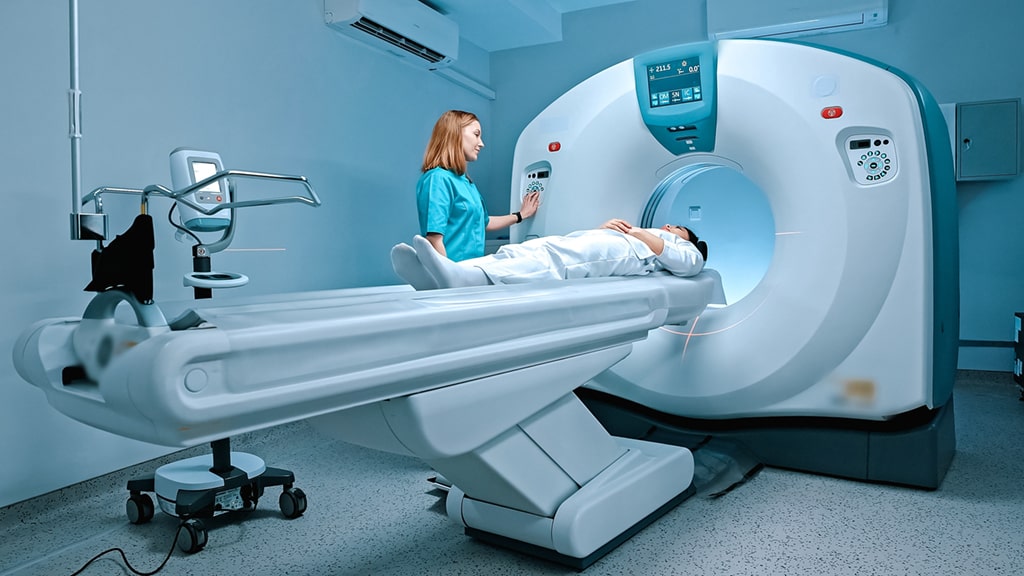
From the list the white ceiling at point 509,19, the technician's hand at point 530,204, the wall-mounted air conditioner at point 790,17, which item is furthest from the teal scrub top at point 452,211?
the wall-mounted air conditioner at point 790,17

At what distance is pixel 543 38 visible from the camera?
12.9ft

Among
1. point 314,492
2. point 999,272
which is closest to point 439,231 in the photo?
point 314,492

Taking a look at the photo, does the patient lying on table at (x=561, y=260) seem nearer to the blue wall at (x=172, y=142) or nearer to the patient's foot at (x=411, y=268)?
the patient's foot at (x=411, y=268)

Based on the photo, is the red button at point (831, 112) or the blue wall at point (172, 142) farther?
the red button at point (831, 112)

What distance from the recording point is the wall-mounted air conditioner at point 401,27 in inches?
108

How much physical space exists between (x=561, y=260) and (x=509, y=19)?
2294 millimetres

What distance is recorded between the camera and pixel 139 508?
1748 mm

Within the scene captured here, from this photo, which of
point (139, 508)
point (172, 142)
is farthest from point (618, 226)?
point (139, 508)

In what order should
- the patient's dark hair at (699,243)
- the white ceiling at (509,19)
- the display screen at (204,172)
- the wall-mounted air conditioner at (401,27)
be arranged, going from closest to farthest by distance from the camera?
the display screen at (204,172) → the patient's dark hair at (699,243) → the wall-mounted air conditioner at (401,27) → the white ceiling at (509,19)

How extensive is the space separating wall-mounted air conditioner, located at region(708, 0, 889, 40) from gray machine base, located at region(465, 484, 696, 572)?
2525 millimetres

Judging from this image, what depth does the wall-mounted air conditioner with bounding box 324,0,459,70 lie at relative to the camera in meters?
2.74

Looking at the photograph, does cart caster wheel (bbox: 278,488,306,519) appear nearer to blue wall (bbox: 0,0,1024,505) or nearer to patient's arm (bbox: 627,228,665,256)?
blue wall (bbox: 0,0,1024,505)

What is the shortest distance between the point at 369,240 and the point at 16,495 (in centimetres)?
161

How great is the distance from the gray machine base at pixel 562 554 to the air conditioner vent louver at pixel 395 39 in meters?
2.09
